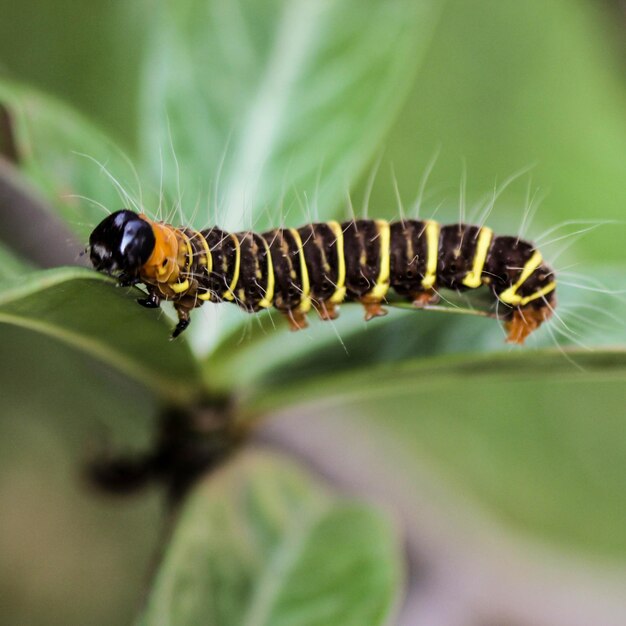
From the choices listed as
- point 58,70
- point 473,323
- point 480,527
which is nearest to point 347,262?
point 473,323

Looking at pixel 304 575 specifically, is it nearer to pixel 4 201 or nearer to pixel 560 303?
pixel 560 303

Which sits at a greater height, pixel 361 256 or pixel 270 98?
pixel 270 98

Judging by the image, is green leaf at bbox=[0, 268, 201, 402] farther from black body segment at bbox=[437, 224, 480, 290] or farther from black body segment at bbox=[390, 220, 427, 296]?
black body segment at bbox=[437, 224, 480, 290]

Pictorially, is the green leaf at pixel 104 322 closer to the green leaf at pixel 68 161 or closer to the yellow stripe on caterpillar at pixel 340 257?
the green leaf at pixel 68 161

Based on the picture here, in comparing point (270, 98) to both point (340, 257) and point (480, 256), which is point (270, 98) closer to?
point (340, 257)

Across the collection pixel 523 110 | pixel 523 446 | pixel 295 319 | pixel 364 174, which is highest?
pixel 523 110

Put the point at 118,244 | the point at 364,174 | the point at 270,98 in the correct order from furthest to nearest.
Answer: the point at 364,174
the point at 270,98
the point at 118,244

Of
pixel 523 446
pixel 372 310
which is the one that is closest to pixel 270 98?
pixel 372 310
